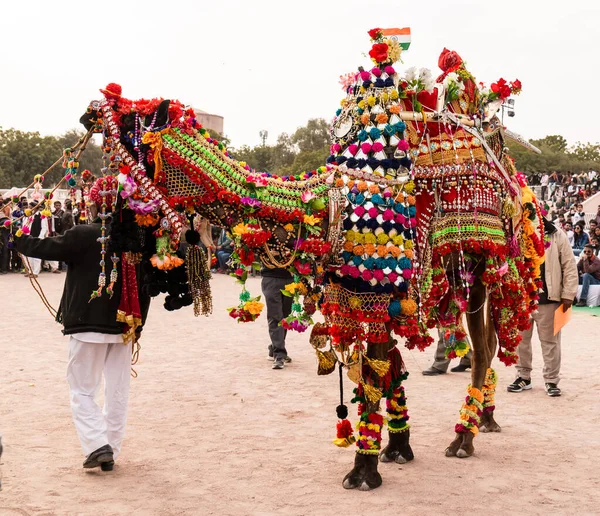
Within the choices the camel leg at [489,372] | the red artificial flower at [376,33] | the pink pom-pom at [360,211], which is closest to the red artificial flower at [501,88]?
the red artificial flower at [376,33]

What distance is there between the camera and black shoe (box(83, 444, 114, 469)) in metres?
5.21

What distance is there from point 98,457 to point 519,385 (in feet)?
15.8

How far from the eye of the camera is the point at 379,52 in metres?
5.05

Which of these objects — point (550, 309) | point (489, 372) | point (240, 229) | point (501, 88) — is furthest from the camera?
point (550, 309)

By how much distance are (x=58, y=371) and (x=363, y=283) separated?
5122 millimetres

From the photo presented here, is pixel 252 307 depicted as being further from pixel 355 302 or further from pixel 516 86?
pixel 516 86

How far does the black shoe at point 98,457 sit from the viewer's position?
5211 millimetres

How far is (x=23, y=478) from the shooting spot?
16.8 ft

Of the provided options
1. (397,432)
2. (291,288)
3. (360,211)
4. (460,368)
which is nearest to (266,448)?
(397,432)

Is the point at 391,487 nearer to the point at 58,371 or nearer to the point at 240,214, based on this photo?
the point at 240,214

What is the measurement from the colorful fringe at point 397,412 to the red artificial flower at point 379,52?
239 centimetres

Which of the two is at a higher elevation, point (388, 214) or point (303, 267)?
point (388, 214)

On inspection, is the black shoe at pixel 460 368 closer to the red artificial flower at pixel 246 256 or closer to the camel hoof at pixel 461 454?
the camel hoof at pixel 461 454

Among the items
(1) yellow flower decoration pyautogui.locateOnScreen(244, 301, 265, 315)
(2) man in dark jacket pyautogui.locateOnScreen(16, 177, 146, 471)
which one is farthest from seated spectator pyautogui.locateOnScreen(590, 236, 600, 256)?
(2) man in dark jacket pyautogui.locateOnScreen(16, 177, 146, 471)
